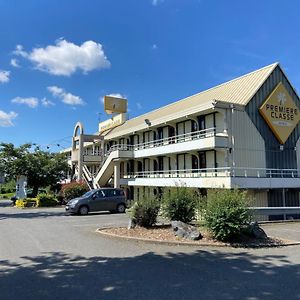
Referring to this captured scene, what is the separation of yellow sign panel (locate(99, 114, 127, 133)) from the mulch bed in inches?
1310

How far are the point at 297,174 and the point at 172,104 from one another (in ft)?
47.9

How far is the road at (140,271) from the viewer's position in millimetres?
6617

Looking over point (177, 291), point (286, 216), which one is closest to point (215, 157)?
point (286, 216)

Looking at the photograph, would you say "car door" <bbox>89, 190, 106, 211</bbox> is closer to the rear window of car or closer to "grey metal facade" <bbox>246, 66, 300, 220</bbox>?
the rear window of car

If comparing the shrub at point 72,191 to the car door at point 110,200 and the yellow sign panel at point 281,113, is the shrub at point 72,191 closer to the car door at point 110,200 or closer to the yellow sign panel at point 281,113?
the car door at point 110,200

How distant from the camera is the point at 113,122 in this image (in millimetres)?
48625

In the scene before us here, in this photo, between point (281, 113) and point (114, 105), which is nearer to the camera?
point (281, 113)

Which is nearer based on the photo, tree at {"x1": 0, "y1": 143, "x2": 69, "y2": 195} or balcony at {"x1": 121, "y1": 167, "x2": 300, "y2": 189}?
balcony at {"x1": 121, "y1": 167, "x2": 300, "y2": 189}

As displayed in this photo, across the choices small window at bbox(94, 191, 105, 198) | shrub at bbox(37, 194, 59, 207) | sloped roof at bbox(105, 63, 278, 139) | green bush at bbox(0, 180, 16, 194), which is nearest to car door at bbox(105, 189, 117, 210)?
small window at bbox(94, 191, 105, 198)

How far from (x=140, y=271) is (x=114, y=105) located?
141ft

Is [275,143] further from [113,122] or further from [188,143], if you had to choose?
[113,122]

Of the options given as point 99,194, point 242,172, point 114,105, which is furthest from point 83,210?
point 114,105

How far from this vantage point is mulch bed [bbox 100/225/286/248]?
11.5 meters

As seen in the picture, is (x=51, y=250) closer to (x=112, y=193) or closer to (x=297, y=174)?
(x=112, y=193)
